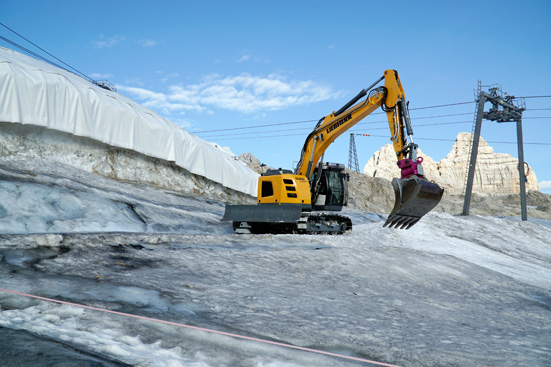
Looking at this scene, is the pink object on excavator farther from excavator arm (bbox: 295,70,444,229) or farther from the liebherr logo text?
the liebherr logo text

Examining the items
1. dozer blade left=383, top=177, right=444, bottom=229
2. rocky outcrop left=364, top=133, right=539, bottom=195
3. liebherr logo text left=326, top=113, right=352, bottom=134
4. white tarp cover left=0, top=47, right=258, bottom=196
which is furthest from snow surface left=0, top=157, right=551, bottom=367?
rocky outcrop left=364, top=133, right=539, bottom=195

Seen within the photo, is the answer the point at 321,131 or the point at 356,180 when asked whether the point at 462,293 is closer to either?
the point at 321,131

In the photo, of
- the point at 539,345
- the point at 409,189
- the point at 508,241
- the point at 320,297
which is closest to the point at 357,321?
the point at 320,297

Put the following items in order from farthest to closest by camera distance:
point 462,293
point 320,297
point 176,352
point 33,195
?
point 33,195 → point 462,293 → point 320,297 → point 176,352

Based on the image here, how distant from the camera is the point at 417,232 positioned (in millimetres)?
13727

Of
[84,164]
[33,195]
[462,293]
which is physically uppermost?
[84,164]

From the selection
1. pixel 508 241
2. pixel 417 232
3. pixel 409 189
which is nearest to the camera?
pixel 409 189

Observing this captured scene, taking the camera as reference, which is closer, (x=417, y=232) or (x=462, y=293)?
(x=462, y=293)

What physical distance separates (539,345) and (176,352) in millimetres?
3321

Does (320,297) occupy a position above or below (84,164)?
below

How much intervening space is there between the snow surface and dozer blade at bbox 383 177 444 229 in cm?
100

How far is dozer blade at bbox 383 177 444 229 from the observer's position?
8.66 meters

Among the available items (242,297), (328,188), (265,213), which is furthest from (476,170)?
(242,297)

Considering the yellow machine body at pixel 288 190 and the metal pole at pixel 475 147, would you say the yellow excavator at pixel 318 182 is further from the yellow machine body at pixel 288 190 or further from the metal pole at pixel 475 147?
the metal pole at pixel 475 147
